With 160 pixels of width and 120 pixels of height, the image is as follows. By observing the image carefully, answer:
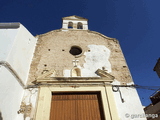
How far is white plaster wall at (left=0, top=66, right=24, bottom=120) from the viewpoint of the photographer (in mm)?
3695

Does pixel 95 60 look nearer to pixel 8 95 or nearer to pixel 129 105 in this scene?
pixel 129 105

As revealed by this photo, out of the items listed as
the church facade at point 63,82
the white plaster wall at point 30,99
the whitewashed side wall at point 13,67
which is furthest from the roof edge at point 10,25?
the white plaster wall at point 30,99

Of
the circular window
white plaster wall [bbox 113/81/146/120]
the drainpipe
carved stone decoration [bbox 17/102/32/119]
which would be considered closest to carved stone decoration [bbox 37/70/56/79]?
the drainpipe

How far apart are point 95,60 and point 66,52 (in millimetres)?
1656

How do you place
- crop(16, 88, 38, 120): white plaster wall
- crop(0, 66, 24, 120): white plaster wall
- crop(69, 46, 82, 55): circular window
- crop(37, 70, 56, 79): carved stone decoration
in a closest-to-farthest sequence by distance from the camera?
1. crop(0, 66, 24, 120): white plaster wall
2. crop(16, 88, 38, 120): white plaster wall
3. crop(37, 70, 56, 79): carved stone decoration
4. crop(69, 46, 82, 55): circular window

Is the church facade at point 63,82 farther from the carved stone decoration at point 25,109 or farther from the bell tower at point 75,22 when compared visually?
the bell tower at point 75,22

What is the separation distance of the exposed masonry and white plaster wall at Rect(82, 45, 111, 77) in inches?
6.9

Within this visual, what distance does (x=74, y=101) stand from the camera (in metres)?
4.82

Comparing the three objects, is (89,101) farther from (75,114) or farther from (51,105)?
(51,105)

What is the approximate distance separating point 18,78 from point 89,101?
2.92 metres

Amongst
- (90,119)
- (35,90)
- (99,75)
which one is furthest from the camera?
(99,75)

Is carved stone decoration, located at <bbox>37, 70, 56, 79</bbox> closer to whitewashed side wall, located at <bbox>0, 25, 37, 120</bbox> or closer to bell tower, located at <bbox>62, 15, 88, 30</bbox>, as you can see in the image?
whitewashed side wall, located at <bbox>0, 25, 37, 120</bbox>

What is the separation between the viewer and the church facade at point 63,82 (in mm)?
4367

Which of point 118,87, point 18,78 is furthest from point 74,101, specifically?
point 18,78
